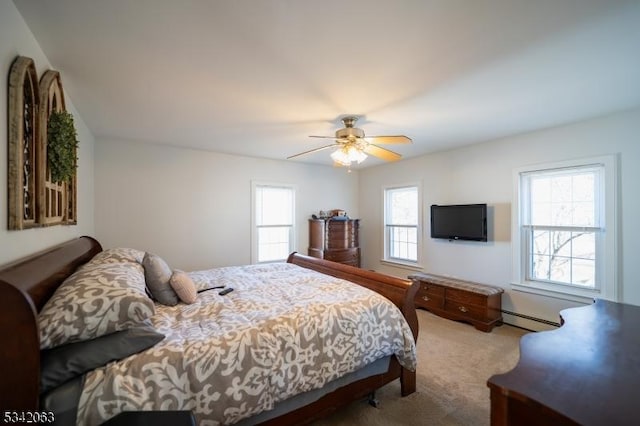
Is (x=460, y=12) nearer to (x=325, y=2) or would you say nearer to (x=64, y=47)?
(x=325, y=2)

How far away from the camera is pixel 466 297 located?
3.53 meters

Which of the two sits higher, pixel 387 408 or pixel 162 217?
pixel 162 217

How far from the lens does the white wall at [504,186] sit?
2.68m

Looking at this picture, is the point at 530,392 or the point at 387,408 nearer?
the point at 530,392

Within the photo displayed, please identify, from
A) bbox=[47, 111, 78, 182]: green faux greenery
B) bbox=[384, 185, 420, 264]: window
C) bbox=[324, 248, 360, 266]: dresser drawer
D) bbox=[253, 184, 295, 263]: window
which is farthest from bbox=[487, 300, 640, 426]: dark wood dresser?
bbox=[253, 184, 295, 263]: window

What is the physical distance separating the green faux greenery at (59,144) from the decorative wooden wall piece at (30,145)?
0.18 feet

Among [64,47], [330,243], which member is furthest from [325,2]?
[330,243]

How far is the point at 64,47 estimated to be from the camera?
1690mm

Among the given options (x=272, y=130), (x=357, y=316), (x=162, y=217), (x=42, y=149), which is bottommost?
(x=357, y=316)

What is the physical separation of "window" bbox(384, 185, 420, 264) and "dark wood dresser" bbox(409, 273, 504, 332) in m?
0.89

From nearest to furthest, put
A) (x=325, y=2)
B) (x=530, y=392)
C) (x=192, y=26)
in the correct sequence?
(x=530, y=392), (x=325, y=2), (x=192, y=26)

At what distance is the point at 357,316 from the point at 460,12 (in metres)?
1.93

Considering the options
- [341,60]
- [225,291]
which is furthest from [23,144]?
[341,60]

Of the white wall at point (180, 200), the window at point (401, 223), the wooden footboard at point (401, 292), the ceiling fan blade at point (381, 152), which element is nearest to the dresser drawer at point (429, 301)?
the window at point (401, 223)
